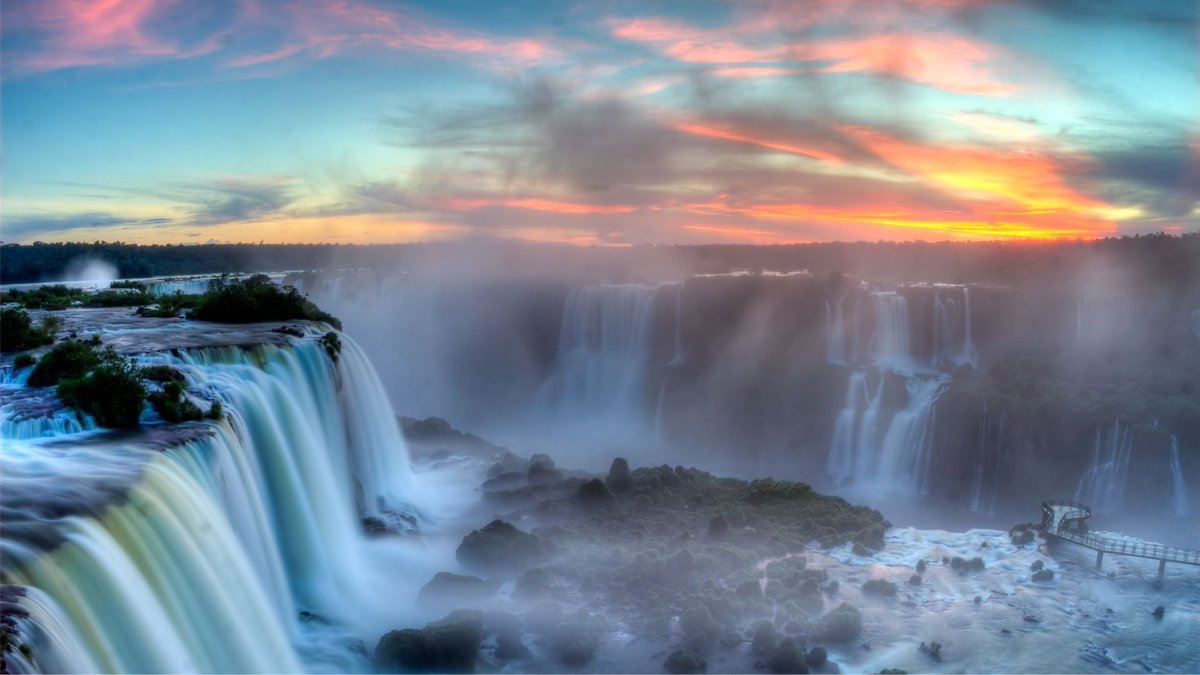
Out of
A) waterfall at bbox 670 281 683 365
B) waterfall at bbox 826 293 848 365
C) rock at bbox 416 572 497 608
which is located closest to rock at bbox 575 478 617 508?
rock at bbox 416 572 497 608

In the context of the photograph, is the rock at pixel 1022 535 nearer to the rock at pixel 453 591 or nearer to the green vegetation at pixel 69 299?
the rock at pixel 453 591

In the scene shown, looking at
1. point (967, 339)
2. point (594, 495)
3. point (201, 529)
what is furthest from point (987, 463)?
point (201, 529)

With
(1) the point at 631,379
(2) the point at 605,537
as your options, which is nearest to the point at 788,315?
(1) the point at 631,379

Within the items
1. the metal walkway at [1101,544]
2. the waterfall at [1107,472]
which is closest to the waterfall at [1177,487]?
the waterfall at [1107,472]

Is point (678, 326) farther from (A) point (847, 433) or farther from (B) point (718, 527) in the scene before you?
(B) point (718, 527)

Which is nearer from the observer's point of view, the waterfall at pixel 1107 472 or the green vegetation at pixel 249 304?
the green vegetation at pixel 249 304

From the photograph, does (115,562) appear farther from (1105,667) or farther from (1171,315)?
(1171,315)
